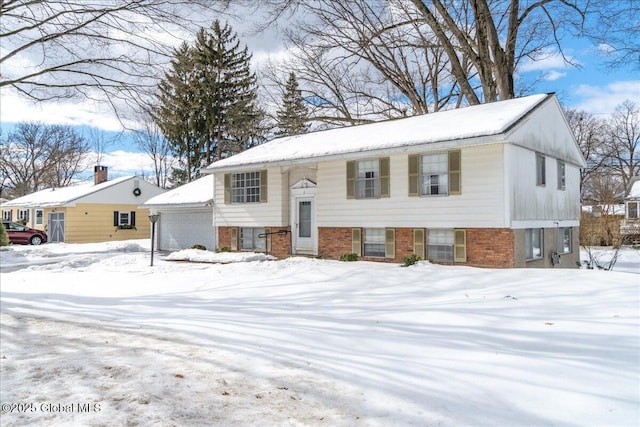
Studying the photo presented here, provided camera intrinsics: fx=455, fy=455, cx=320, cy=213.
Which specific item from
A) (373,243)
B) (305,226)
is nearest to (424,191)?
(373,243)

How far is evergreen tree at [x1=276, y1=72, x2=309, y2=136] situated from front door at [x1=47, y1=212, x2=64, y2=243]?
49.8 feet

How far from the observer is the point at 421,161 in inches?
528

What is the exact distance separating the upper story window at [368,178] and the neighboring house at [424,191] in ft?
0.11

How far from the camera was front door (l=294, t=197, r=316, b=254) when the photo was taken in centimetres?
1631

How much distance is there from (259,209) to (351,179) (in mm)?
4299

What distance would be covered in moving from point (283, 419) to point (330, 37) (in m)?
20.8

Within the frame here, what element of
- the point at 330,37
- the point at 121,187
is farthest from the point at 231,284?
the point at 121,187

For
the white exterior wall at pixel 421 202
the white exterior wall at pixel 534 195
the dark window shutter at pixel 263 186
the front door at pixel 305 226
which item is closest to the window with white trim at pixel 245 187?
the dark window shutter at pixel 263 186

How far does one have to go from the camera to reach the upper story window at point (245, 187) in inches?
687

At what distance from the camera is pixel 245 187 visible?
711 inches

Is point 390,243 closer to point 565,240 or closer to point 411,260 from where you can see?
point 411,260

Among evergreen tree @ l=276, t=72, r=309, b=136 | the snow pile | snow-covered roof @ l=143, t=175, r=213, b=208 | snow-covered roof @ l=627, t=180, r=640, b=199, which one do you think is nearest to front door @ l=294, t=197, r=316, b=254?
the snow pile

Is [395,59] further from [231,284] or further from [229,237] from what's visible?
[231,284]

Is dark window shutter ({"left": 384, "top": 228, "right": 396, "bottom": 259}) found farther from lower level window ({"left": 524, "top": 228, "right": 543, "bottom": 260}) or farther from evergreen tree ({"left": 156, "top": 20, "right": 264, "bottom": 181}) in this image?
evergreen tree ({"left": 156, "top": 20, "right": 264, "bottom": 181})
